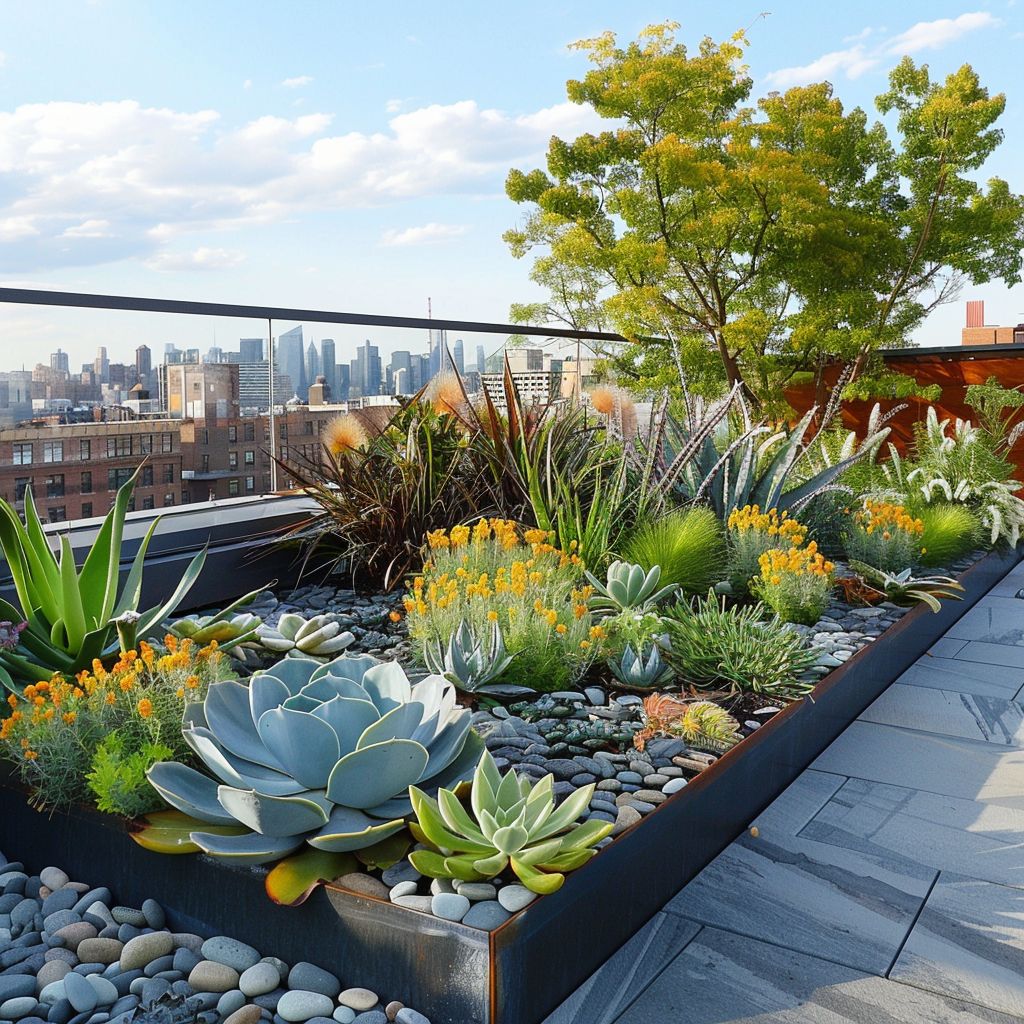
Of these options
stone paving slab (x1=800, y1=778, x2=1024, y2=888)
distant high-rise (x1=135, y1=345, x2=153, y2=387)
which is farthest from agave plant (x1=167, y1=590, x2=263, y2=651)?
stone paving slab (x1=800, y1=778, x2=1024, y2=888)

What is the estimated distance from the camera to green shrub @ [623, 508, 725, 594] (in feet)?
12.6

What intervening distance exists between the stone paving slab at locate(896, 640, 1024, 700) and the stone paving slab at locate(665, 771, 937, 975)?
5.01 ft

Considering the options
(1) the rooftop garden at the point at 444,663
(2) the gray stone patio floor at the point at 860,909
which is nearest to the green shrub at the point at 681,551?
(1) the rooftop garden at the point at 444,663

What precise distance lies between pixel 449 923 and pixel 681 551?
2.46 m

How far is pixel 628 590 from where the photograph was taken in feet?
11.2

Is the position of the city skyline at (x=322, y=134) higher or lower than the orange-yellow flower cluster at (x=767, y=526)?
higher

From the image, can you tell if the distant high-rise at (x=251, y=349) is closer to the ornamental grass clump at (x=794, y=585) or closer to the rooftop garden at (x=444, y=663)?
the rooftop garden at (x=444, y=663)

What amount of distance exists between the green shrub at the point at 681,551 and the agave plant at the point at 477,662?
3.86ft

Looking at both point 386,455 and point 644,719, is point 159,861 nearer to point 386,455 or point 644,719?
point 644,719

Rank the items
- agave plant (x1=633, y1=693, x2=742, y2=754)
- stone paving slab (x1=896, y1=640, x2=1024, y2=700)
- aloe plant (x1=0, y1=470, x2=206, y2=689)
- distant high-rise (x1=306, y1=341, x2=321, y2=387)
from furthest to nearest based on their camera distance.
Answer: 1. distant high-rise (x1=306, y1=341, x2=321, y2=387)
2. stone paving slab (x1=896, y1=640, x2=1024, y2=700)
3. aloe plant (x1=0, y1=470, x2=206, y2=689)
4. agave plant (x1=633, y1=693, x2=742, y2=754)

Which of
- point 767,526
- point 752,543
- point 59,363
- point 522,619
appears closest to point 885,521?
point 767,526

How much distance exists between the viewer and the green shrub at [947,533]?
5.06 metres

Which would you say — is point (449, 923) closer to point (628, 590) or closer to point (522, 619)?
point (522, 619)

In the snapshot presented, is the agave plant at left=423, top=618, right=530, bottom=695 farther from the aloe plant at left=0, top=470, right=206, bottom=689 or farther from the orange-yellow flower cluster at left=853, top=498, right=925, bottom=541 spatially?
the orange-yellow flower cluster at left=853, top=498, right=925, bottom=541
